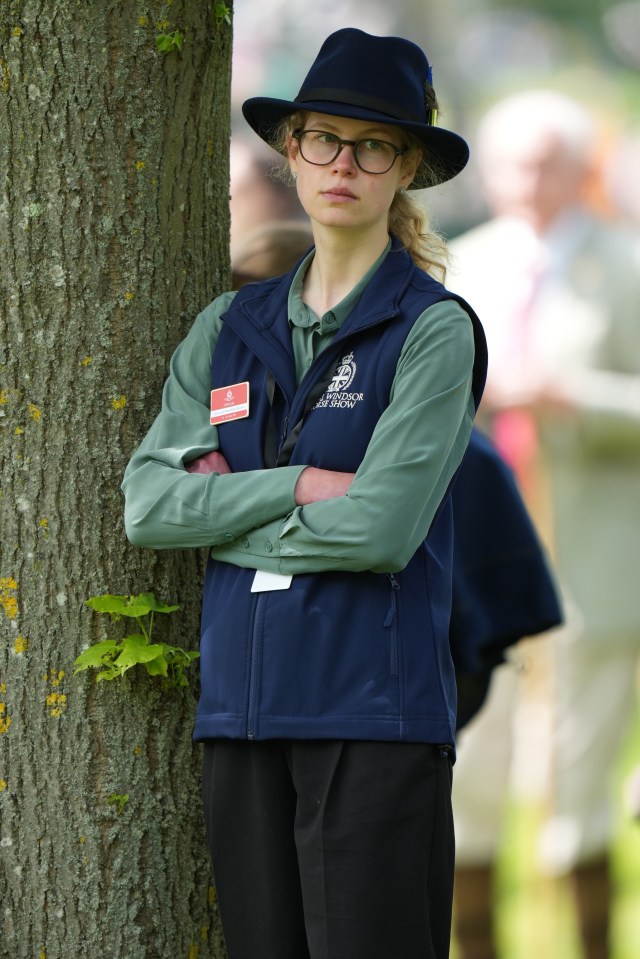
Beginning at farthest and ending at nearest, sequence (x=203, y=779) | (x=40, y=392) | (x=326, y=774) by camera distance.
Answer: (x=40, y=392) → (x=203, y=779) → (x=326, y=774)

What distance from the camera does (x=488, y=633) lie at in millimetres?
3338

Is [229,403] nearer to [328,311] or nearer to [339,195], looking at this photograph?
[328,311]

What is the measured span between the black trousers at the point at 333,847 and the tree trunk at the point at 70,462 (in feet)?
1.06

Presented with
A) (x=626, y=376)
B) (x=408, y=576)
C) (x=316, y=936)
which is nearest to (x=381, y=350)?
(x=408, y=576)

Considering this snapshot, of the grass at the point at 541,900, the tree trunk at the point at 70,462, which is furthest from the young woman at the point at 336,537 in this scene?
the grass at the point at 541,900

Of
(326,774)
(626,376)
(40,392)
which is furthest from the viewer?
(626,376)

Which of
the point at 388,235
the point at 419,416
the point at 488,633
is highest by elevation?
the point at 388,235

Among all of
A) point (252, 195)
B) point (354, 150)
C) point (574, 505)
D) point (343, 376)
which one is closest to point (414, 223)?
Result: point (354, 150)

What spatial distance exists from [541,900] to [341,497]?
3.24 metres

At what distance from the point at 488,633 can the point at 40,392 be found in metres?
1.30

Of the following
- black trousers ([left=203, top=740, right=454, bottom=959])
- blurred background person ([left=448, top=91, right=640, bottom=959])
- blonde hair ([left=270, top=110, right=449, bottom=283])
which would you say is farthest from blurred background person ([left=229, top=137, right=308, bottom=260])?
black trousers ([left=203, top=740, right=454, bottom=959])

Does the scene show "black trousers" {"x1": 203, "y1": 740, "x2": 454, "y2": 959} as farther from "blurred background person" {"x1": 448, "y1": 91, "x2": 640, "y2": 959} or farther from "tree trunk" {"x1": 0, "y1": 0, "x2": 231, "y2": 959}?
"blurred background person" {"x1": 448, "y1": 91, "x2": 640, "y2": 959}

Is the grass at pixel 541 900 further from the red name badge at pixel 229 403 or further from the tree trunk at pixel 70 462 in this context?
the red name badge at pixel 229 403

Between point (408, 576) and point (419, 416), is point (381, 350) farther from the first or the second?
point (408, 576)
